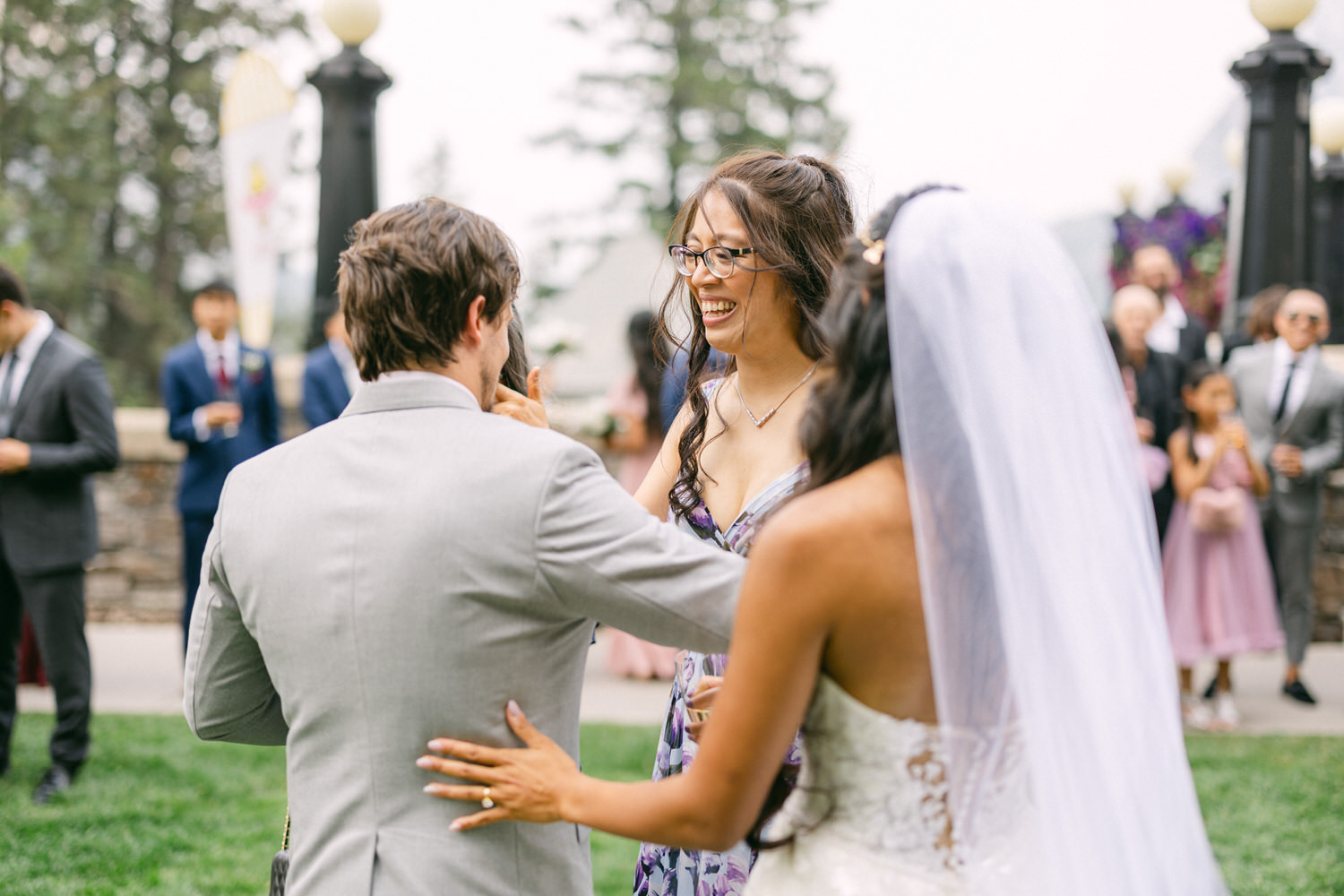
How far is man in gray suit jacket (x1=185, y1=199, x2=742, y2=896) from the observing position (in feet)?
5.30

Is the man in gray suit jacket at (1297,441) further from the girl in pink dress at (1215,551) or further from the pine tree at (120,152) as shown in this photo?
the pine tree at (120,152)

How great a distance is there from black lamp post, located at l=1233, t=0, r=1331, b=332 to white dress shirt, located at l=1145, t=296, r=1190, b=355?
46.3 inches

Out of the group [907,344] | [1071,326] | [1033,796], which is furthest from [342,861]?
[1071,326]

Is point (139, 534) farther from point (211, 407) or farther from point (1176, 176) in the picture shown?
point (1176, 176)

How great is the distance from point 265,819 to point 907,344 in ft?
13.8

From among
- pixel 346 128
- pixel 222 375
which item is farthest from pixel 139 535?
pixel 346 128

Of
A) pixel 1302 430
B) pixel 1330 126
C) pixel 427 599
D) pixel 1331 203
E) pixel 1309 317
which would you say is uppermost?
pixel 1330 126

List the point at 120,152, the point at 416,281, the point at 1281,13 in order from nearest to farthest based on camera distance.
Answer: the point at 416,281
the point at 1281,13
the point at 120,152

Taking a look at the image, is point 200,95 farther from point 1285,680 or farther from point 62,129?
point 1285,680

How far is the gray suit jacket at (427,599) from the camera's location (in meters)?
1.61

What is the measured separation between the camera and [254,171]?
33.4 feet

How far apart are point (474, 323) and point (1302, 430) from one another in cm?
673

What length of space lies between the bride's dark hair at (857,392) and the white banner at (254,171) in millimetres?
9263

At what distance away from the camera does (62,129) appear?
23625 mm
